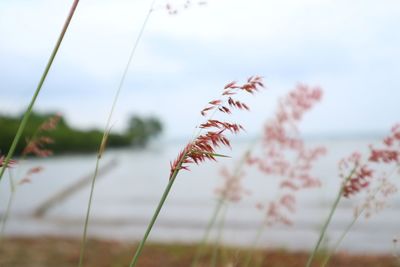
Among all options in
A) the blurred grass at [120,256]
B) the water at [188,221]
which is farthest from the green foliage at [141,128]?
the blurred grass at [120,256]

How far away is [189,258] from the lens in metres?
7.26

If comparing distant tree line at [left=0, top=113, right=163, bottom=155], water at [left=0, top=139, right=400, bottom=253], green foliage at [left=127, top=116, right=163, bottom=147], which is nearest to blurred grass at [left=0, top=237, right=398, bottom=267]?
water at [left=0, top=139, right=400, bottom=253]

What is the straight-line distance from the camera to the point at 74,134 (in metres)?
61.5

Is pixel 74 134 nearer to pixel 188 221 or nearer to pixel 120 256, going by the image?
pixel 188 221

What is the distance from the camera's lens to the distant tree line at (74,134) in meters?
46.4

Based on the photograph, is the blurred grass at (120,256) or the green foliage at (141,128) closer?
the blurred grass at (120,256)

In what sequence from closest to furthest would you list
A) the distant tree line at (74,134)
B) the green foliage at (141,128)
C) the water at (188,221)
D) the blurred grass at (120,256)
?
1. the blurred grass at (120,256)
2. the water at (188,221)
3. the distant tree line at (74,134)
4. the green foliage at (141,128)

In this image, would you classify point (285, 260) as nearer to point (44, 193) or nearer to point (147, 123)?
point (44, 193)

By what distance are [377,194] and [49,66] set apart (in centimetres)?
116

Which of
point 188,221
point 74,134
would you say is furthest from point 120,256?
point 74,134

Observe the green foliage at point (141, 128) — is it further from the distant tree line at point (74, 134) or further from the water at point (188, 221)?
the water at point (188, 221)

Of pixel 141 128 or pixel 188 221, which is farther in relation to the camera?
pixel 141 128

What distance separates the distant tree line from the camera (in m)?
46.4

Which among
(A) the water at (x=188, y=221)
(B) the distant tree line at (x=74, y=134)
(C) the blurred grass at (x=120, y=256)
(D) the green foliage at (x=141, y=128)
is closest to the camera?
(C) the blurred grass at (x=120, y=256)
